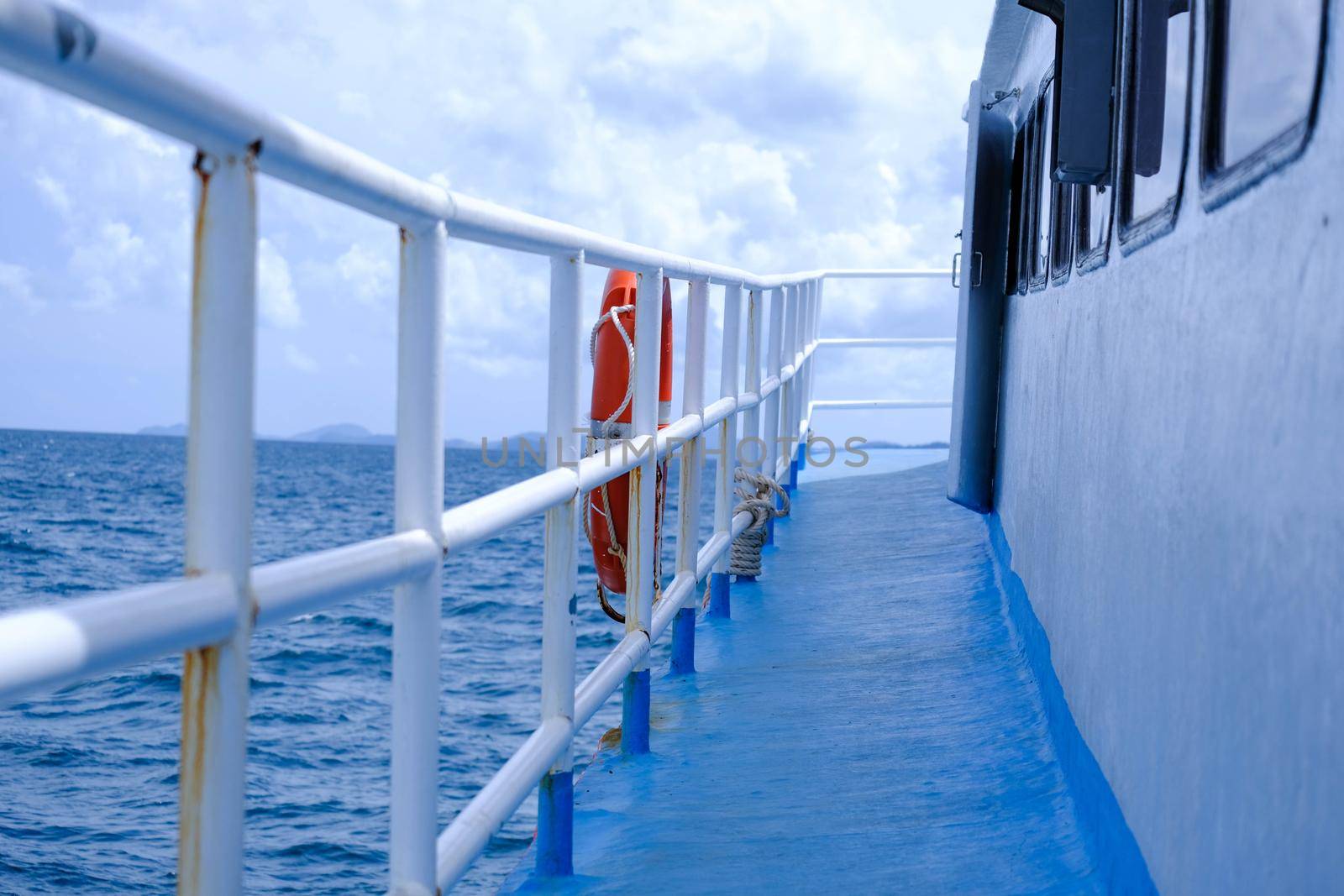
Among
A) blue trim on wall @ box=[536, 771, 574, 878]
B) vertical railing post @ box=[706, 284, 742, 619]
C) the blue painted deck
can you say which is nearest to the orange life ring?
the blue painted deck

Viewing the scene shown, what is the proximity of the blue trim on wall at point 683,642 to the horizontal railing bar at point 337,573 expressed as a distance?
238 cm

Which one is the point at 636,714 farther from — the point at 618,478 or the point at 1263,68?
the point at 1263,68

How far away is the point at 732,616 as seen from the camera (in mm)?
4695

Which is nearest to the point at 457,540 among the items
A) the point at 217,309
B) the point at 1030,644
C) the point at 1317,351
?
the point at 217,309

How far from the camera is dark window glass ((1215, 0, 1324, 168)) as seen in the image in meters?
1.36

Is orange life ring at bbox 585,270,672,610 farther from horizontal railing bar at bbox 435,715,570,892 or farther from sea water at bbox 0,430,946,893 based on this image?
horizontal railing bar at bbox 435,715,570,892

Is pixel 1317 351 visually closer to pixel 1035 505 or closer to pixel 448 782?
pixel 1035 505

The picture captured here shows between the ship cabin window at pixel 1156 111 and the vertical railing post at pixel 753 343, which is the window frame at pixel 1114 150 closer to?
the ship cabin window at pixel 1156 111

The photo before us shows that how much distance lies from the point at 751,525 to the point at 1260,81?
3.72 metres

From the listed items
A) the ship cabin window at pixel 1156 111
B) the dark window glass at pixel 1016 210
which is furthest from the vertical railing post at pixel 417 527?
the dark window glass at pixel 1016 210

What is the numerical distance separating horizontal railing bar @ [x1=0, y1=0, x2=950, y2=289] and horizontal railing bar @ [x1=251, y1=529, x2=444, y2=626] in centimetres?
36

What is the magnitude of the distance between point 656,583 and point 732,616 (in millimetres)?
1220

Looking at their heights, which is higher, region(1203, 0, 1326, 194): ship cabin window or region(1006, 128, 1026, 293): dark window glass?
region(1006, 128, 1026, 293): dark window glass

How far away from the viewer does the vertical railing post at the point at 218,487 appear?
1034 millimetres
